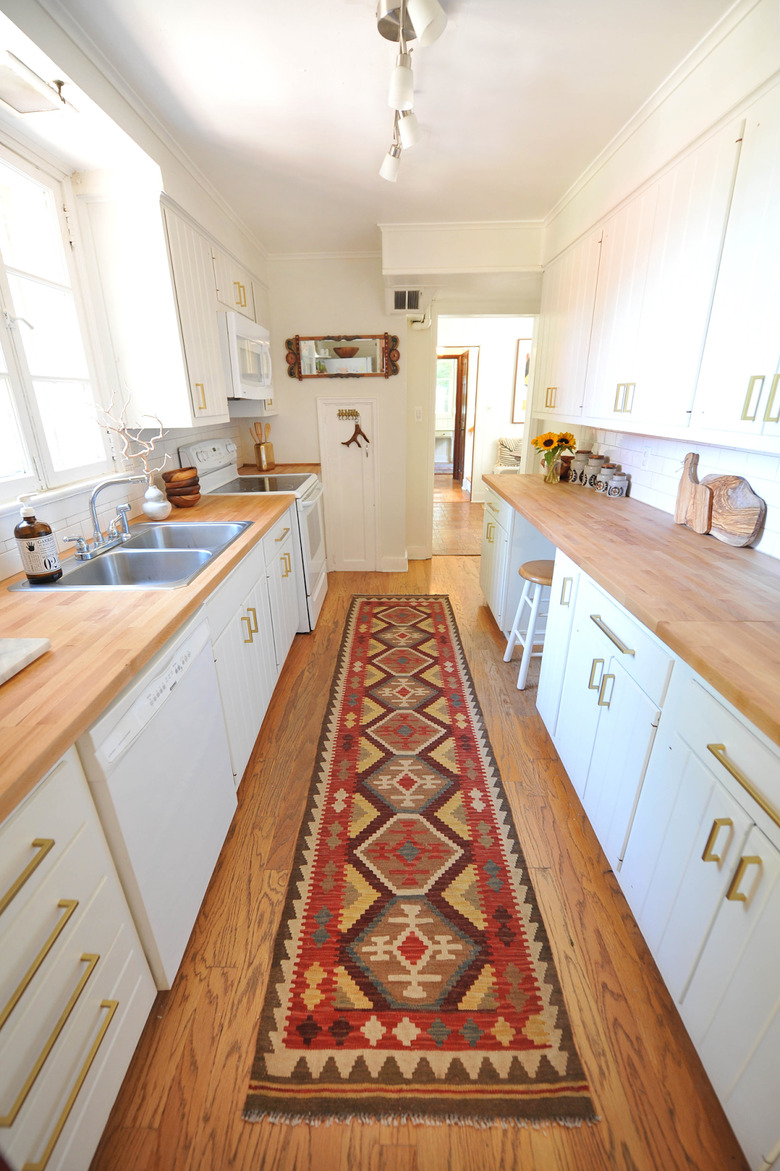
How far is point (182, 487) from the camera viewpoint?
243cm

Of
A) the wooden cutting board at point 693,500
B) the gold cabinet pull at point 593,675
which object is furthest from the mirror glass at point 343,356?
the gold cabinet pull at point 593,675

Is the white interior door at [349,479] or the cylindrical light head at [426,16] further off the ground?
the cylindrical light head at [426,16]

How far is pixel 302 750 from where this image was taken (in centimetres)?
214

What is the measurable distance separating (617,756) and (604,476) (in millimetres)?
1786

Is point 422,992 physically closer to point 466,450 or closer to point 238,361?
point 238,361

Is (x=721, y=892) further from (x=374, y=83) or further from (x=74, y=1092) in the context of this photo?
(x=374, y=83)

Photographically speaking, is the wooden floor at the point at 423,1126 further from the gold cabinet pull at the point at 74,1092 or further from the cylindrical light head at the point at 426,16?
the cylindrical light head at the point at 426,16

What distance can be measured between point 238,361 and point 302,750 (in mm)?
2159

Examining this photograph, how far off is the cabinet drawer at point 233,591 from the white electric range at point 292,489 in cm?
82

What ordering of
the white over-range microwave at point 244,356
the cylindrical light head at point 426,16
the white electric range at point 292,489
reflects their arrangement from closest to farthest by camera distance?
1. the cylindrical light head at point 426,16
2. the white over-range microwave at point 244,356
3. the white electric range at point 292,489

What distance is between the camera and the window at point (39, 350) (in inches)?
62.7

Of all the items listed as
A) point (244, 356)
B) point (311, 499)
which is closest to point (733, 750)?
point (311, 499)

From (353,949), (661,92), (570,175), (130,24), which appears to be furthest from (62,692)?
(570,175)

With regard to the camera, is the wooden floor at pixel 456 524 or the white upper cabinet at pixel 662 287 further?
the wooden floor at pixel 456 524
